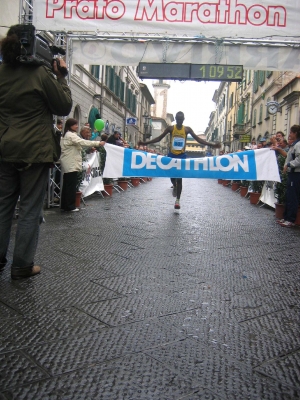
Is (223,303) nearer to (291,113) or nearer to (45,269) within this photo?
(45,269)

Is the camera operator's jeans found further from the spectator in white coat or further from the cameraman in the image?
the spectator in white coat

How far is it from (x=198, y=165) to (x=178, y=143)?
85cm

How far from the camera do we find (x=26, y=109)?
11.5 ft

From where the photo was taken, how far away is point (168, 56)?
26.8 ft

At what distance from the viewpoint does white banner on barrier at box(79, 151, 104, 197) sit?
1033 cm

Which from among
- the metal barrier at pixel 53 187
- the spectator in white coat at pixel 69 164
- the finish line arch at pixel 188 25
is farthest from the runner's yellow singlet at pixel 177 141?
the metal barrier at pixel 53 187

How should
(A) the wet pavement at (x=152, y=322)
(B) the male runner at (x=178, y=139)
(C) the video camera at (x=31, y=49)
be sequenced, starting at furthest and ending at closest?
(B) the male runner at (x=178, y=139) → (C) the video camera at (x=31, y=49) → (A) the wet pavement at (x=152, y=322)

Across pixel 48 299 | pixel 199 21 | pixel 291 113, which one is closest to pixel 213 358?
pixel 48 299

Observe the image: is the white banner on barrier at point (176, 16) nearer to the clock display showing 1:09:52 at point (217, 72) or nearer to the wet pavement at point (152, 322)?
the clock display showing 1:09:52 at point (217, 72)

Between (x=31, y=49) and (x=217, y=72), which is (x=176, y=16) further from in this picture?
(x=31, y=49)

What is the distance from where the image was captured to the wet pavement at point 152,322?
2.02 meters

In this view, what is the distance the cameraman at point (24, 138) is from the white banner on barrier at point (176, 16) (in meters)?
4.39

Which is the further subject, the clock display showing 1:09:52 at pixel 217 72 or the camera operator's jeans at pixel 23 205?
the clock display showing 1:09:52 at pixel 217 72

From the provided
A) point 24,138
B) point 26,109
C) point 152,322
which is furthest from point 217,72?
point 152,322
